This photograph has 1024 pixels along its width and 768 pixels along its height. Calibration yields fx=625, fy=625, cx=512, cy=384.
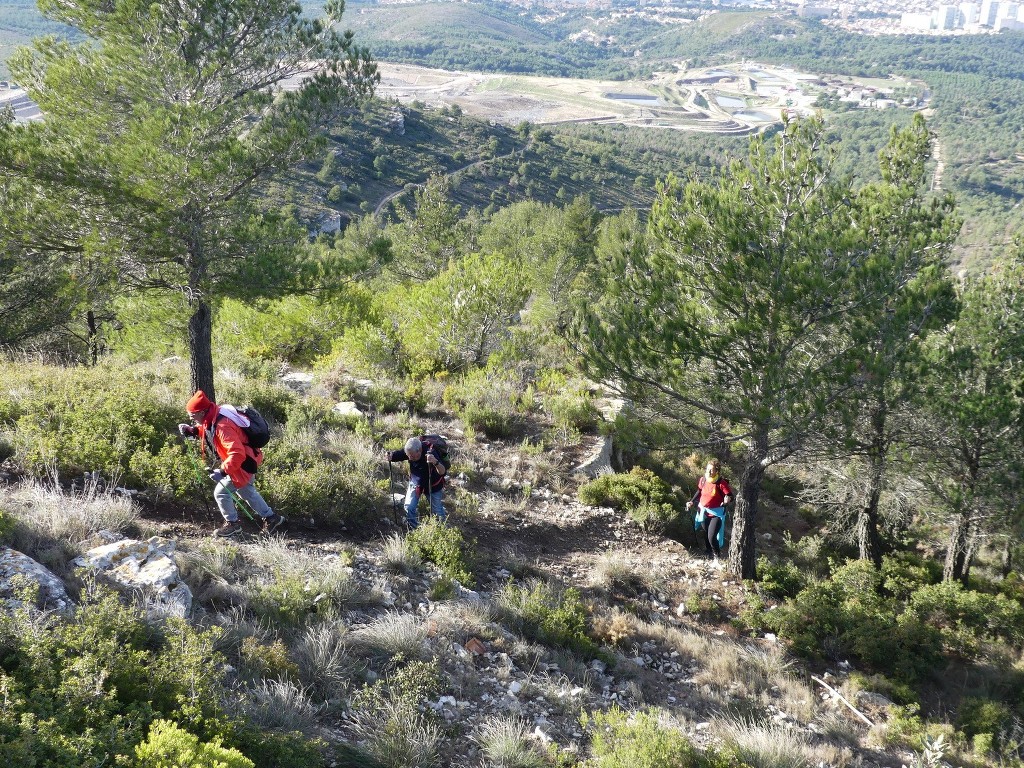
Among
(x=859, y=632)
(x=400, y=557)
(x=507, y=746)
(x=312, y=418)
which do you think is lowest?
(x=859, y=632)

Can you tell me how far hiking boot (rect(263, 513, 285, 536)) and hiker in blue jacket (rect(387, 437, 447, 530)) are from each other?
1.37m

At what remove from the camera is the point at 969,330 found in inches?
377

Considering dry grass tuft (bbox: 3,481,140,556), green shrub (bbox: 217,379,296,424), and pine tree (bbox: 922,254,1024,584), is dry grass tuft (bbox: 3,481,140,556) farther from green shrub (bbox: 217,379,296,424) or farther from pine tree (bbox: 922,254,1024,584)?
pine tree (bbox: 922,254,1024,584)

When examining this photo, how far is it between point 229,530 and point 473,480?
12.9 feet

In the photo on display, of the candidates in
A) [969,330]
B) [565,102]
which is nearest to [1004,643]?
[969,330]

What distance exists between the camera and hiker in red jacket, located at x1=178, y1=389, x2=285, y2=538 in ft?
19.3

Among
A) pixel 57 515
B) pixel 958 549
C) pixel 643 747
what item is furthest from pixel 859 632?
pixel 57 515

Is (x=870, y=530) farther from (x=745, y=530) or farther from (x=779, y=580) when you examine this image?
(x=745, y=530)

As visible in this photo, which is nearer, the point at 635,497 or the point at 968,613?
the point at 968,613

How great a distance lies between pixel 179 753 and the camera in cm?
292

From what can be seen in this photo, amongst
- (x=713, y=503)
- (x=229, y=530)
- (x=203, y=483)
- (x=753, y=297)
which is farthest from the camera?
(x=713, y=503)

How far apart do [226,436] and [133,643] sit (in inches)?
97.9

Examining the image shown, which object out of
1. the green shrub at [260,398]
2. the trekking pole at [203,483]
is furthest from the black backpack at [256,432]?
the green shrub at [260,398]

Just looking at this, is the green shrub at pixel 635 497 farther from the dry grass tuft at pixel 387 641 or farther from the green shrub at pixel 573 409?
the dry grass tuft at pixel 387 641
